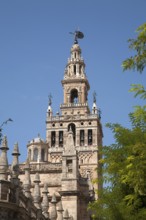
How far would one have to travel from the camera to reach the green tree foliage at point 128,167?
1368 cm

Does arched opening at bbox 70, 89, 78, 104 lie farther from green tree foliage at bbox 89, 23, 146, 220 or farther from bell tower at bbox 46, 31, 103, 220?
green tree foliage at bbox 89, 23, 146, 220

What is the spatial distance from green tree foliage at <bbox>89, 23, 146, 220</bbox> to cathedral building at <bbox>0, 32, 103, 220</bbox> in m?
1.87

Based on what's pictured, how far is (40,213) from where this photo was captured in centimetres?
2934

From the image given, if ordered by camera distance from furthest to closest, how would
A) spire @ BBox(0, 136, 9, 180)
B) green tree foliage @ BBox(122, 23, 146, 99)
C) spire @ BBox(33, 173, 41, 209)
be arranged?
spire @ BBox(33, 173, 41, 209), spire @ BBox(0, 136, 9, 180), green tree foliage @ BBox(122, 23, 146, 99)

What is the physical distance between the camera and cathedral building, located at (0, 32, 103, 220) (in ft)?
82.4

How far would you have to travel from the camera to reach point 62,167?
39719 millimetres

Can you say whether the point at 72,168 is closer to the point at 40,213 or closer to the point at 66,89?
the point at 40,213

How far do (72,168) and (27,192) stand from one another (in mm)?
11820

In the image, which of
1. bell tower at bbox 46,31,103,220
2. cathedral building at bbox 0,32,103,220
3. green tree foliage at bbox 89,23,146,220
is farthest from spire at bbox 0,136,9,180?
bell tower at bbox 46,31,103,220

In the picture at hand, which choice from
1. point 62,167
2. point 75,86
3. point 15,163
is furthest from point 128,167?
point 75,86

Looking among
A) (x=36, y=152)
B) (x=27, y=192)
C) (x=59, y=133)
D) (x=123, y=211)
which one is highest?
(x=59, y=133)

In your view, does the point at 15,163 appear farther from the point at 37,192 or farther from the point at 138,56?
the point at 138,56

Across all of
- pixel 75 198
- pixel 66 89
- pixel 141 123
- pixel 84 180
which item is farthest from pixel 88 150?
pixel 141 123

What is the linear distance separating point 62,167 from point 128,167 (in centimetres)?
2498
